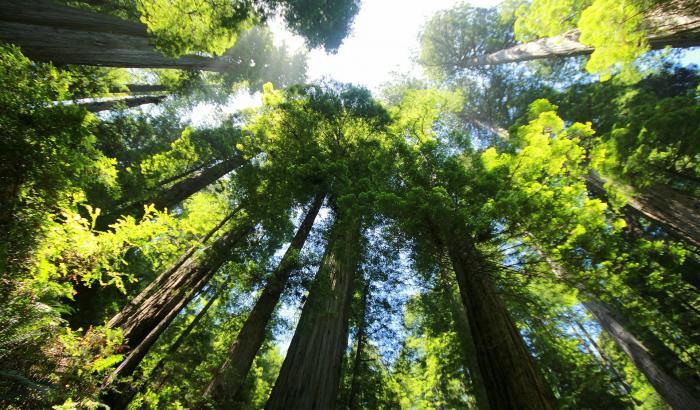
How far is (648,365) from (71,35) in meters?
17.4

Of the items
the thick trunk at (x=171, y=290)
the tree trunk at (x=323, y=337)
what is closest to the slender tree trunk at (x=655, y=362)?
the tree trunk at (x=323, y=337)

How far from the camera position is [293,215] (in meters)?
7.72

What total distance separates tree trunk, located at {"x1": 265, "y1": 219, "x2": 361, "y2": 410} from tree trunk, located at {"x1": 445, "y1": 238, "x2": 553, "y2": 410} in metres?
2.00

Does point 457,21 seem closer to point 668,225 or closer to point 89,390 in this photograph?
point 668,225

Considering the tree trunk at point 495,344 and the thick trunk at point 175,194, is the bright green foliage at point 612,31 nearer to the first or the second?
the tree trunk at point 495,344

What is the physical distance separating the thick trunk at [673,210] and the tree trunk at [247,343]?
9.13 meters

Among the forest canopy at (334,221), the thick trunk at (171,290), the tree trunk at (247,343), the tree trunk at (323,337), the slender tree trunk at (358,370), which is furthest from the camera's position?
the slender tree trunk at (358,370)

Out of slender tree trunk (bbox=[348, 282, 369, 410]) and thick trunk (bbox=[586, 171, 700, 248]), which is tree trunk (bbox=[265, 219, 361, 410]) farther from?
thick trunk (bbox=[586, 171, 700, 248])

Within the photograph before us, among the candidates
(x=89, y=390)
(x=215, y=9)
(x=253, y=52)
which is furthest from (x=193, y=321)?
(x=253, y=52)

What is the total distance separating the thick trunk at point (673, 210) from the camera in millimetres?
6569

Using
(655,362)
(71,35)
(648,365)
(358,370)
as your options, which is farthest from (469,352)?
(71,35)

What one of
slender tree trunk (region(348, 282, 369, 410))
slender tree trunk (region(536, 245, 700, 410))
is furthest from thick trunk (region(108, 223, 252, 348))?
slender tree trunk (region(536, 245, 700, 410))

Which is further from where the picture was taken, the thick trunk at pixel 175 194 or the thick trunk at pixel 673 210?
the thick trunk at pixel 175 194

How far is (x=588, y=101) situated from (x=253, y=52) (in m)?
15.7
